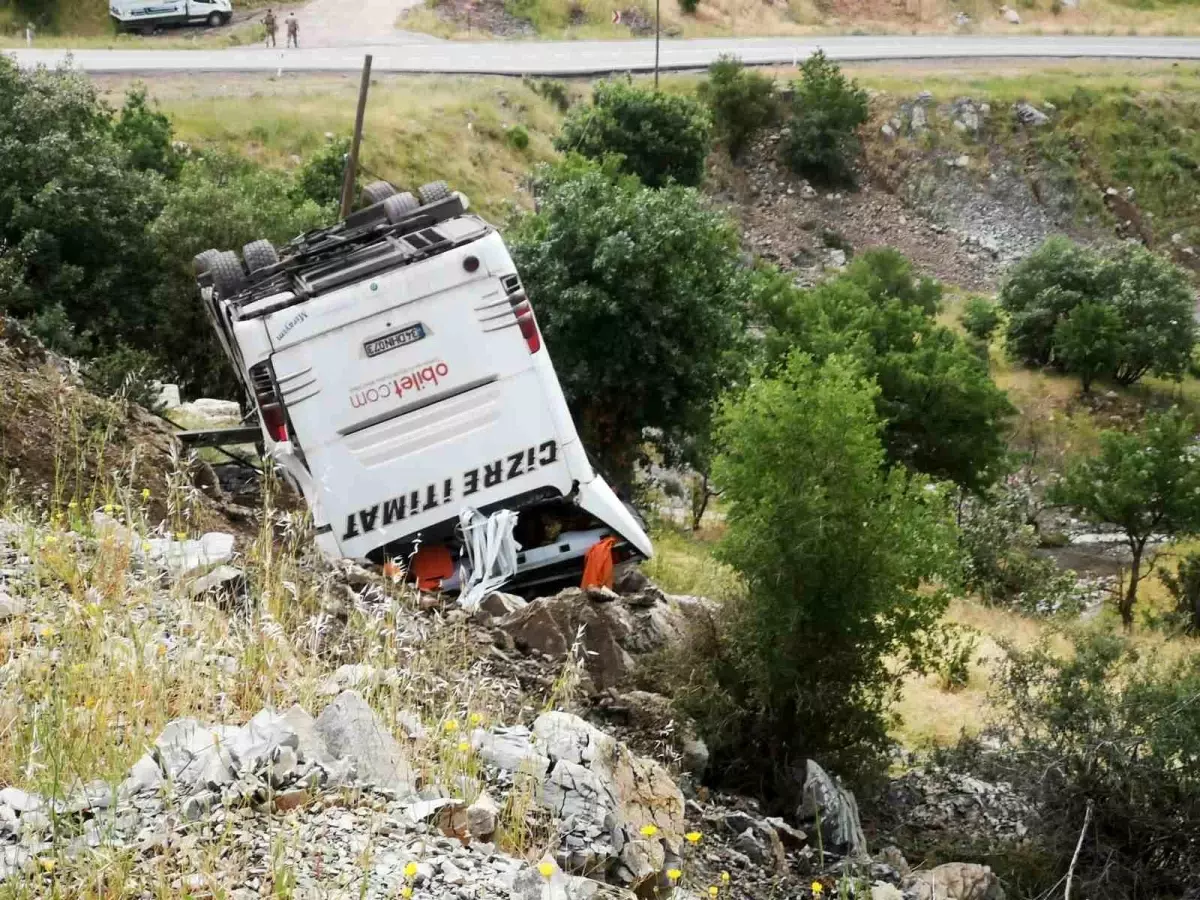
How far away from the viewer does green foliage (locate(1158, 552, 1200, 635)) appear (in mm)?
26875

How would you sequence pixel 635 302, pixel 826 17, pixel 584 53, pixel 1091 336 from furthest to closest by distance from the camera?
pixel 826 17 → pixel 584 53 → pixel 1091 336 → pixel 635 302

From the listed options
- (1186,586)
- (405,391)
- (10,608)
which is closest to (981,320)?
(1186,586)

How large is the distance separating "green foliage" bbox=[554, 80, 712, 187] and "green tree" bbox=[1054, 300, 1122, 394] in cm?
1360

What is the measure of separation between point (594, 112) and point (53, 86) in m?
23.3

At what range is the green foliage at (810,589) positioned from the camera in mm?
9500

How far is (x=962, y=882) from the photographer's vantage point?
8.09 m

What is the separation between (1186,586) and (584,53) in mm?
33559

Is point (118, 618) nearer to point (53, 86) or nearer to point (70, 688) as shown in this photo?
point (70, 688)

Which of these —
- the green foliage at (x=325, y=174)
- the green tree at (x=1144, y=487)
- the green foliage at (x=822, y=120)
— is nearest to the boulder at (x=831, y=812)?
the green tree at (x=1144, y=487)

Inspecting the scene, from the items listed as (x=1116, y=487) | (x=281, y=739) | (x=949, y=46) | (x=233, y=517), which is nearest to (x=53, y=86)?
(x=233, y=517)

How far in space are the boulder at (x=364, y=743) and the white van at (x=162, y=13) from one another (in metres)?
47.9

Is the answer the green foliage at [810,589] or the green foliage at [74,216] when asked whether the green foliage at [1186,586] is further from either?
the green foliage at [74,216]

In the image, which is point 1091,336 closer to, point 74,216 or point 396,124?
point 396,124

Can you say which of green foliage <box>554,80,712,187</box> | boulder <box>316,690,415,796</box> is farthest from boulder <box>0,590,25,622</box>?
green foliage <box>554,80,712,187</box>
